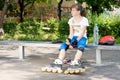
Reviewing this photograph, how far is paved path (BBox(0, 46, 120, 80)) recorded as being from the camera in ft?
25.5

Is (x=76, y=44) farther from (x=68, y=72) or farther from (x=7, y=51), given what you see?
(x=7, y=51)

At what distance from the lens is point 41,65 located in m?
9.13

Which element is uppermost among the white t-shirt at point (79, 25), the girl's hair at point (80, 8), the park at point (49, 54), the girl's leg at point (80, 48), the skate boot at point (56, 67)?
the girl's hair at point (80, 8)

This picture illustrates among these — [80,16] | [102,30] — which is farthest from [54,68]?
[102,30]

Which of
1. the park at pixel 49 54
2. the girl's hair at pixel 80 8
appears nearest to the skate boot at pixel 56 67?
the park at pixel 49 54

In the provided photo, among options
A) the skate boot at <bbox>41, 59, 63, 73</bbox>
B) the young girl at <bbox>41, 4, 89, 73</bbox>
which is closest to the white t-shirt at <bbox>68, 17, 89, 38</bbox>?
the young girl at <bbox>41, 4, 89, 73</bbox>

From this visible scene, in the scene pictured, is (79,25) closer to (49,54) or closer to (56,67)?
(56,67)

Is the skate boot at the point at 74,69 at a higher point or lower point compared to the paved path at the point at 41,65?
higher

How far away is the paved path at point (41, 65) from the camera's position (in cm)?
776

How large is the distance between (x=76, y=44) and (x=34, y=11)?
26554 millimetres

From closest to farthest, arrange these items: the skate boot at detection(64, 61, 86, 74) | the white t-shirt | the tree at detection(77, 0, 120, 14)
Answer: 1. the skate boot at detection(64, 61, 86, 74)
2. the white t-shirt
3. the tree at detection(77, 0, 120, 14)

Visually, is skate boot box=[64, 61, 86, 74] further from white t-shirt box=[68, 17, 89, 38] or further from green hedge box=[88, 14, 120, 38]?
green hedge box=[88, 14, 120, 38]

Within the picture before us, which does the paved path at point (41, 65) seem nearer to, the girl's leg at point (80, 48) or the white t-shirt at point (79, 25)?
the girl's leg at point (80, 48)

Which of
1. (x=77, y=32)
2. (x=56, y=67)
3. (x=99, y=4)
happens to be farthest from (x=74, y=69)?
(x=99, y=4)
